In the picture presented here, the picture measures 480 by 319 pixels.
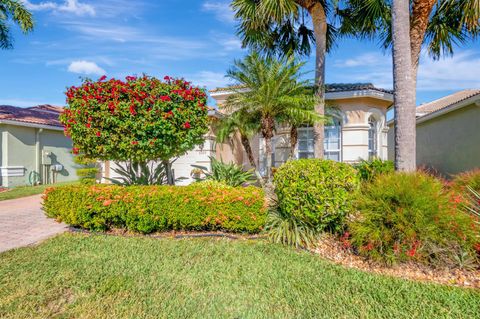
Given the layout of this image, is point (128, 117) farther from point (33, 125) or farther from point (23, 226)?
point (33, 125)

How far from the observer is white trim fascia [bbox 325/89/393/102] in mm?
11594

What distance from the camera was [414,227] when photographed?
14.4 feet

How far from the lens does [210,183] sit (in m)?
7.40

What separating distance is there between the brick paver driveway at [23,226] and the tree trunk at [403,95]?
9090mm

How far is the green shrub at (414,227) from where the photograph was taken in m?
4.39

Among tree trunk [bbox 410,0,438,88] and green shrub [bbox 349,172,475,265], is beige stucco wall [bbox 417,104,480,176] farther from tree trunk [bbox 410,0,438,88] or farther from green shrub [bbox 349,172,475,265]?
green shrub [bbox 349,172,475,265]

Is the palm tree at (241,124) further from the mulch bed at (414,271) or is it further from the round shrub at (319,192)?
the mulch bed at (414,271)

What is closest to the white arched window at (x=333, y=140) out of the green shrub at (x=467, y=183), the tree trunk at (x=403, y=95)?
the tree trunk at (x=403, y=95)

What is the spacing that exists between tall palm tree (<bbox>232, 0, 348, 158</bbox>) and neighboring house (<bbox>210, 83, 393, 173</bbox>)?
86.2 inches

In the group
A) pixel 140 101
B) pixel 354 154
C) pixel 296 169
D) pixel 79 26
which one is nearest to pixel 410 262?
pixel 296 169

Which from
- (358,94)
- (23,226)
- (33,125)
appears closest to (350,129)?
(358,94)

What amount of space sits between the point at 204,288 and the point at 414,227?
363cm

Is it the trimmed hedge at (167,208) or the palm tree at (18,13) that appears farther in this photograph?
the palm tree at (18,13)

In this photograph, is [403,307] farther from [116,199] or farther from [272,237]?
[116,199]
